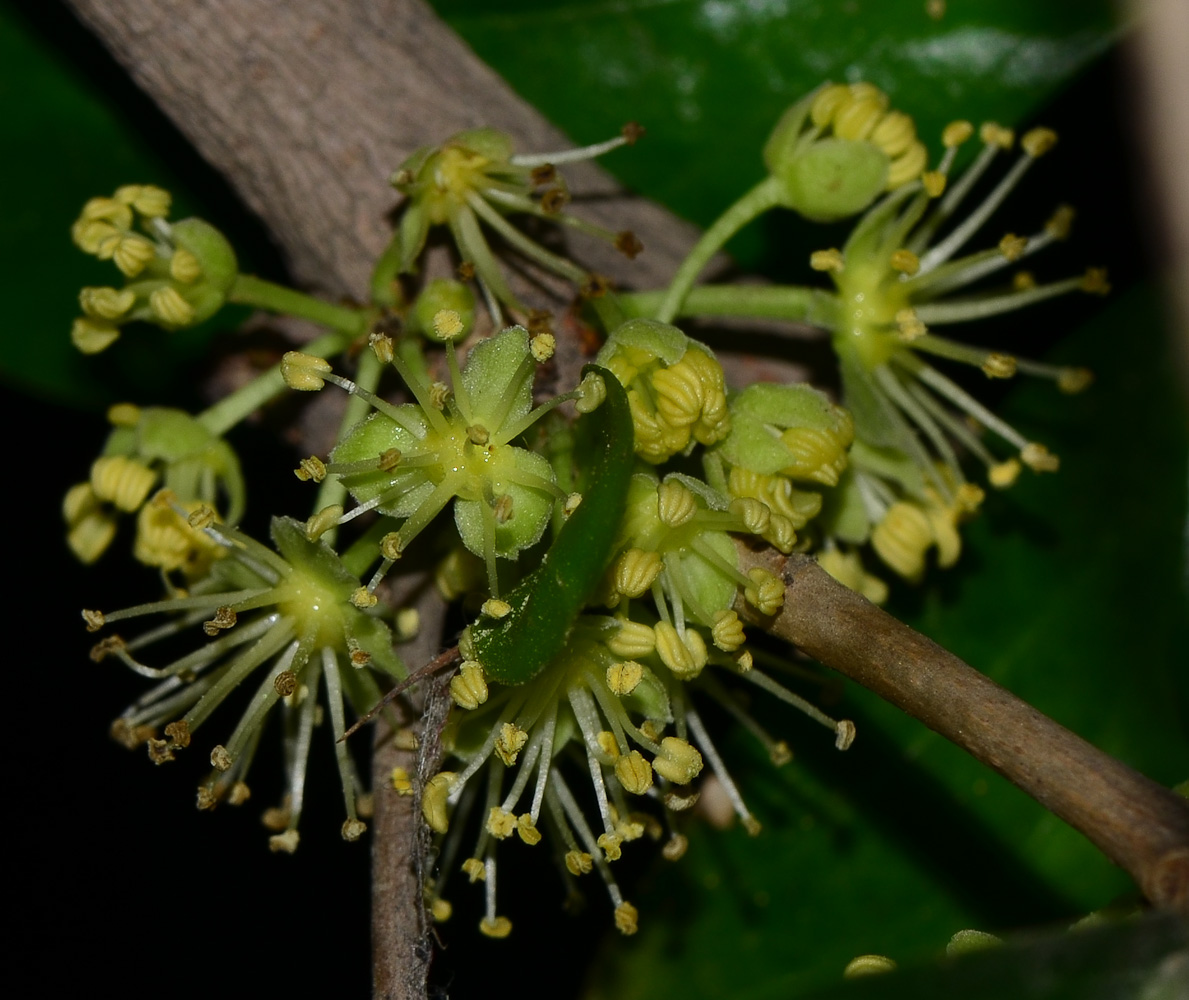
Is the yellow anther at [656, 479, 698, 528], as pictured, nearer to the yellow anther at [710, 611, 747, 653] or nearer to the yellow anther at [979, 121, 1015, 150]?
the yellow anther at [710, 611, 747, 653]

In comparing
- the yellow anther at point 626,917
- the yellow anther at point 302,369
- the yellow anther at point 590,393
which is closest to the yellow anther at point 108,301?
the yellow anther at point 302,369

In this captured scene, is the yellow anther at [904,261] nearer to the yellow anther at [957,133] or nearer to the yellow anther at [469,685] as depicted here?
the yellow anther at [957,133]

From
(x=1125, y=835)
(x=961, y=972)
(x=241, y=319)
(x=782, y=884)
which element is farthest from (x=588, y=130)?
(x=961, y=972)

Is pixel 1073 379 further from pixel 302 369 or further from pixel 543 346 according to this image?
pixel 302 369

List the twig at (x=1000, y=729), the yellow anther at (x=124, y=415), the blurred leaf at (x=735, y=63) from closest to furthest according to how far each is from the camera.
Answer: the twig at (x=1000, y=729), the yellow anther at (x=124, y=415), the blurred leaf at (x=735, y=63)

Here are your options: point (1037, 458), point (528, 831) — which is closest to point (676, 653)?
point (528, 831)

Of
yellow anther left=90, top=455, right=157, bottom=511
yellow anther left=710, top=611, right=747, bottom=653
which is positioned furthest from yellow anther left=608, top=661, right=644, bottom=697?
yellow anther left=90, top=455, right=157, bottom=511
